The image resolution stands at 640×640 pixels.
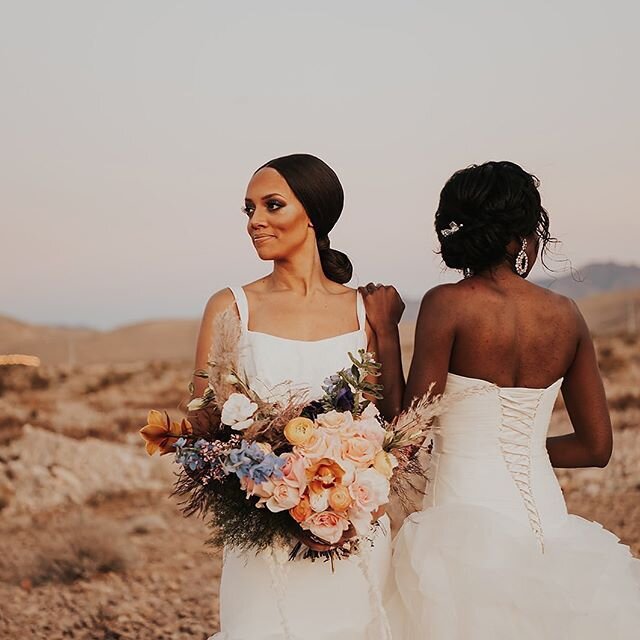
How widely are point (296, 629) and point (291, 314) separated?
1.31 m

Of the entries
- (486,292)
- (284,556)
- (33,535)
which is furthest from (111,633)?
(486,292)

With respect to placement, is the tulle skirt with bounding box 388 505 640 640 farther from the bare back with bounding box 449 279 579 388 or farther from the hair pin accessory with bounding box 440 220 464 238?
the hair pin accessory with bounding box 440 220 464 238

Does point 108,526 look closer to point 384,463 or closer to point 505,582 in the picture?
point 505,582

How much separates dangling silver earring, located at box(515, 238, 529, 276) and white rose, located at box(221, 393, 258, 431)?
1.29 metres

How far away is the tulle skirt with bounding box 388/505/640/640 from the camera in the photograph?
11.6ft

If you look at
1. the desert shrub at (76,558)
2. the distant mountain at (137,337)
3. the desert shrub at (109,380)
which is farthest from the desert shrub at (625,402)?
the distant mountain at (137,337)

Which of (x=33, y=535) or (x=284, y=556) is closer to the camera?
(x=284, y=556)

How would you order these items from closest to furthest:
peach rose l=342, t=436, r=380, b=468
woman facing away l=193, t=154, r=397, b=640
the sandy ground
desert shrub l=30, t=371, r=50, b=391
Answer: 1. peach rose l=342, t=436, r=380, b=468
2. woman facing away l=193, t=154, r=397, b=640
3. the sandy ground
4. desert shrub l=30, t=371, r=50, b=391

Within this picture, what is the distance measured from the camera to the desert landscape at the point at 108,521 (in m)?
8.02

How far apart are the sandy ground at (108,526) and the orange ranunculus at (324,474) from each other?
4.42 metres

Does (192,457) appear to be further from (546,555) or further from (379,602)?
(546,555)

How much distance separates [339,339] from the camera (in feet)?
13.0

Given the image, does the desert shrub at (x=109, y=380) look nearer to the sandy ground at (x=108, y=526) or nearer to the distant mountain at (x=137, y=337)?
the sandy ground at (x=108, y=526)

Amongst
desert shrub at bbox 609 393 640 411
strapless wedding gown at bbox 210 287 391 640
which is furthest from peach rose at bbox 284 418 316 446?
desert shrub at bbox 609 393 640 411
